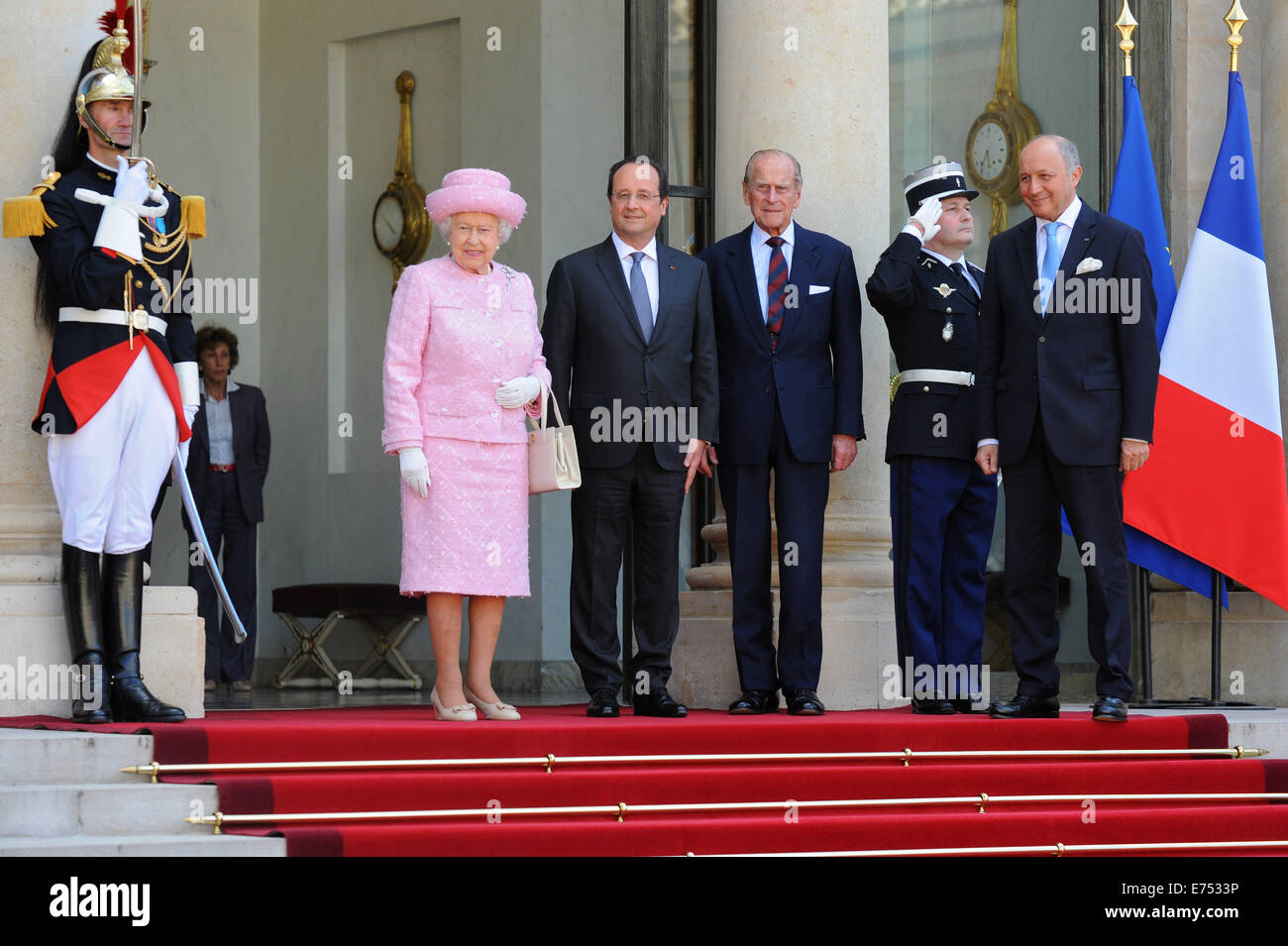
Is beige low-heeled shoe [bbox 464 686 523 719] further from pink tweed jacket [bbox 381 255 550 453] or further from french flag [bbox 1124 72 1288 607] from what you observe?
french flag [bbox 1124 72 1288 607]

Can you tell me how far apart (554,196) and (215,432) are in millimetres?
2610

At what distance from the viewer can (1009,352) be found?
287 inches

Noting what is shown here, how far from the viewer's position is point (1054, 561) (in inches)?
284

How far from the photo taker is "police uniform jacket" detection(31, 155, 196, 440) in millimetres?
6695

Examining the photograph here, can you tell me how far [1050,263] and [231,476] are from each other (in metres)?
6.02

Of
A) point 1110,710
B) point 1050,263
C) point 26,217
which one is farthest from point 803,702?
point 26,217

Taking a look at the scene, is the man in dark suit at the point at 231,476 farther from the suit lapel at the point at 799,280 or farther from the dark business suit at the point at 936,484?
the dark business suit at the point at 936,484

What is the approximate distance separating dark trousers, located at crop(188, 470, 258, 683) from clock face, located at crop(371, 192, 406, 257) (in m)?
2.28

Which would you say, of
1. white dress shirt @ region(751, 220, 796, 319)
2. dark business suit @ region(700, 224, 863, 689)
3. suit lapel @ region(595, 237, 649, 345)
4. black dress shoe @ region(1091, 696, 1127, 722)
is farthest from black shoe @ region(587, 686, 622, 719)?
black dress shoe @ region(1091, 696, 1127, 722)

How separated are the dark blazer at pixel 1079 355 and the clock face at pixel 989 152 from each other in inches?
168

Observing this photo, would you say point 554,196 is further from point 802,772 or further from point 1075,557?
point 802,772

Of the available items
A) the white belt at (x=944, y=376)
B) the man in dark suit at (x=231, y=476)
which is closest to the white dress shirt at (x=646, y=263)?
the white belt at (x=944, y=376)

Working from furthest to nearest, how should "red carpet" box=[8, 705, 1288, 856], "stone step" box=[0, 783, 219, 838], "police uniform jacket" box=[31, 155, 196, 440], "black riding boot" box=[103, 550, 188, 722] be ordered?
"police uniform jacket" box=[31, 155, 196, 440]
"black riding boot" box=[103, 550, 188, 722]
"red carpet" box=[8, 705, 1288, 856]
"stone step" box=[0, 783, 219, 838]
